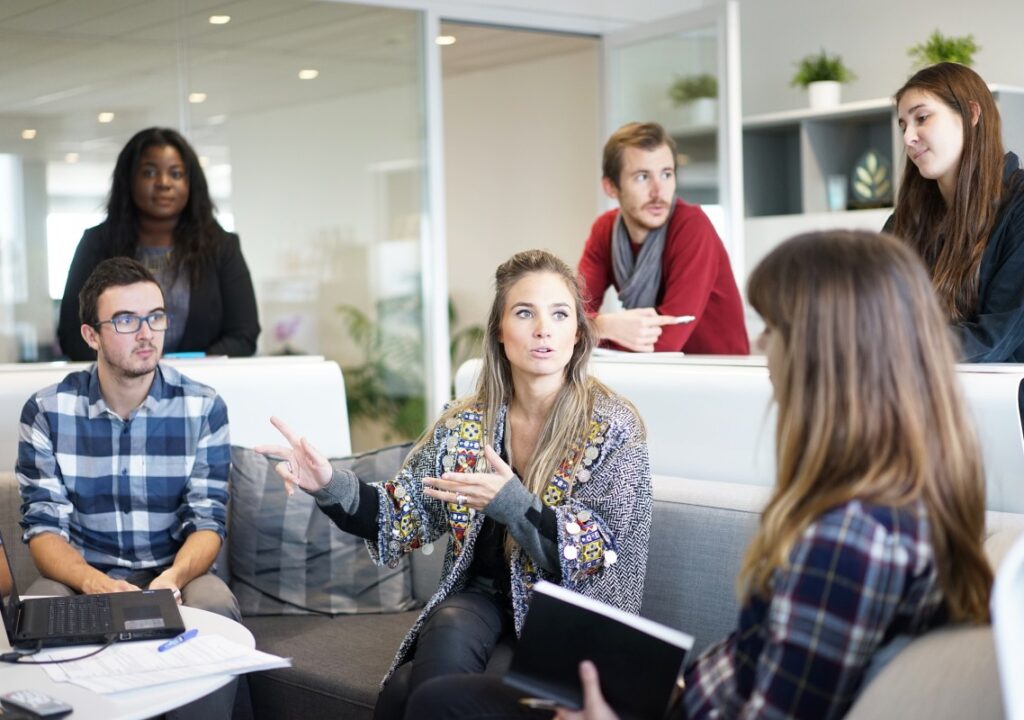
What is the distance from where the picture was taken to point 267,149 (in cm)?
498

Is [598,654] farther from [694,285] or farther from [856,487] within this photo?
[694,285]

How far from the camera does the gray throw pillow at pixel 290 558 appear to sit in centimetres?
297

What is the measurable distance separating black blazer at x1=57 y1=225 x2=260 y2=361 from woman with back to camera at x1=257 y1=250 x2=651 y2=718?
5.03ft

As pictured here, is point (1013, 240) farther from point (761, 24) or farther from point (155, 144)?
point (761, 24)

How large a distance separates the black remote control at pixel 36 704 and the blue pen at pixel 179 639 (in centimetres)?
25

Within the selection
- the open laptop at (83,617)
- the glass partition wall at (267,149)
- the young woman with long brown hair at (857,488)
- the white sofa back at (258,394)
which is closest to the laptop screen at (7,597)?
the open laptop at (83,617)

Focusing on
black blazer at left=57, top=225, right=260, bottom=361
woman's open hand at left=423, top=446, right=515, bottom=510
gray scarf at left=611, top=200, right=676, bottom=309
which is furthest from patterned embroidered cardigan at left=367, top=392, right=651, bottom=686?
black blazer at left=57, top=225, right=260, bottom=361

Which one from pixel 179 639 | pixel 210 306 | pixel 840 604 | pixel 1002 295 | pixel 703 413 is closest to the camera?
pixel 840 604

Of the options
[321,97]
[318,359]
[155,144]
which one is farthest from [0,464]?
[321,97]

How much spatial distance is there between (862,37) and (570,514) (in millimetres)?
4180

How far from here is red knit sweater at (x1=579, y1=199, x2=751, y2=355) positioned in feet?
10.7

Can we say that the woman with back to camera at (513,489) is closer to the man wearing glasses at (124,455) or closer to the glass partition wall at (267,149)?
the man wearing glasses at (124,455)

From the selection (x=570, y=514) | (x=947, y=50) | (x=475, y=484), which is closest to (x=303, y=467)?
(x=475, y=484)

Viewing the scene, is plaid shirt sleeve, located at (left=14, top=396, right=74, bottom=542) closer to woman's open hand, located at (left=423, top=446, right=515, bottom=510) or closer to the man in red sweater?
woman's open hand, located at (left=423, top=446, right=515, bottom=510)
